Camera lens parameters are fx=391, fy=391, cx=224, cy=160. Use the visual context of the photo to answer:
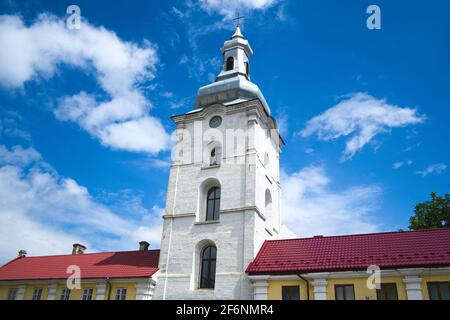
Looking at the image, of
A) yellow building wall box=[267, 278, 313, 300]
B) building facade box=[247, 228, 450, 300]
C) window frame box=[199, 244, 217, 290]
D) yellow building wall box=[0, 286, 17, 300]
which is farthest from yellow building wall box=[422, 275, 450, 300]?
yellow building wall box=[0, 286, 17, 300]

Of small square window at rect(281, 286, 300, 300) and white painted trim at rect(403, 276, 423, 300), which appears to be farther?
small square window at rect(281, 286, 300, 300)

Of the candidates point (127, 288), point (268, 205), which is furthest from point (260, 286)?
point (268, 205)

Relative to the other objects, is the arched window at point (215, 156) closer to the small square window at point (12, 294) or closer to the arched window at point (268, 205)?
the arched window at point (268, 205)

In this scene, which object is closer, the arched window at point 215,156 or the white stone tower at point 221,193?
the white stone tower at point 221,193

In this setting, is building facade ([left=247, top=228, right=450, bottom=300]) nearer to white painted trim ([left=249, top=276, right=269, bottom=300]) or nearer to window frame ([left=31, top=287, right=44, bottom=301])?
Answer: white painted trim ([left=249, top=276, right=269, bottom=300])

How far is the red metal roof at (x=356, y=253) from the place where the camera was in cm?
1994

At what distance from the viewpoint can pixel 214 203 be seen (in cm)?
2678

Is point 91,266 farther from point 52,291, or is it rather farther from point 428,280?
point 428,280

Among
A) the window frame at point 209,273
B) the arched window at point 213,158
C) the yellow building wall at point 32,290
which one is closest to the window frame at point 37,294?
the yellow building wall at point 32,290

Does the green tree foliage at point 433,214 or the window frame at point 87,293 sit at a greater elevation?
the green tree foliage at point 433,214

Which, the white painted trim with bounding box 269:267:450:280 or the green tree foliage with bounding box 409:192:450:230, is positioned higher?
the green tree foliage with bounding box 409:192:450:230

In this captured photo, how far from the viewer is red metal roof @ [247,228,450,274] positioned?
1994 cm

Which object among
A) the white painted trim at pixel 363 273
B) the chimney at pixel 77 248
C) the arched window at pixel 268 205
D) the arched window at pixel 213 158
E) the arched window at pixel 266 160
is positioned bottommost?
the white painted trim at pixel 363 273

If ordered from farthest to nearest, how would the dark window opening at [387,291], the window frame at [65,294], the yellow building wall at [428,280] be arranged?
the window frame at [65,294]
the dark window opening at [387,291]
the yellow building wall at [428,280]
